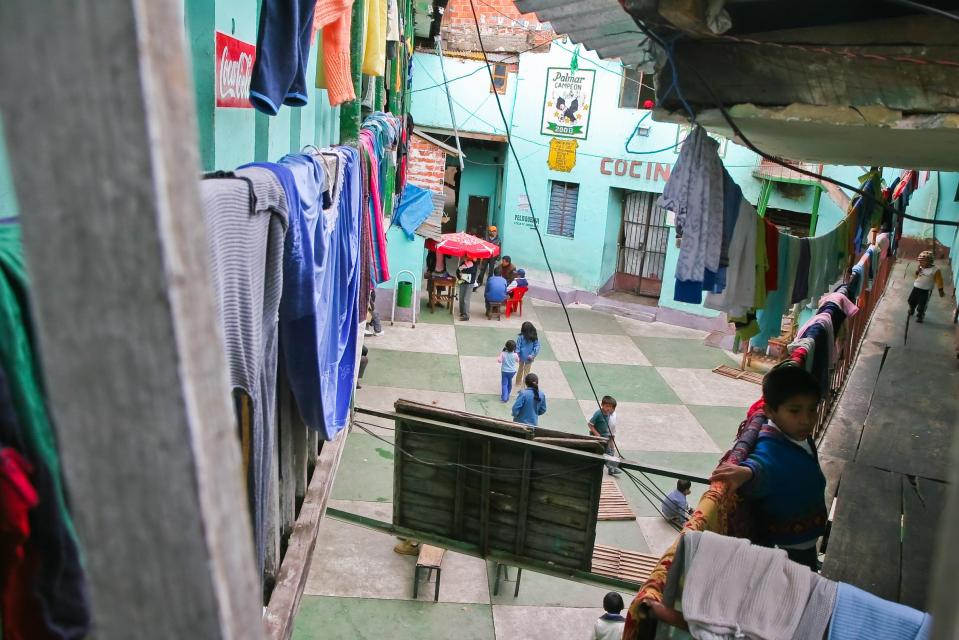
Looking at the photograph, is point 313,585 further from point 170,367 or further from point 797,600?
point 170,367

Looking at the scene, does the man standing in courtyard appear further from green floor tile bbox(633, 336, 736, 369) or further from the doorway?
green floor tile bbox(633, 336, 736, 369)

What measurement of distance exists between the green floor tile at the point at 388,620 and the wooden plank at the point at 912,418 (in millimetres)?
4061

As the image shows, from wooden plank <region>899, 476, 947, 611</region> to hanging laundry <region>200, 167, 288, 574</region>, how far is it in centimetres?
294

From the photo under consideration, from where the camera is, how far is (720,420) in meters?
12.4

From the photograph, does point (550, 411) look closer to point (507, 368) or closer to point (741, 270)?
point (507, 368)

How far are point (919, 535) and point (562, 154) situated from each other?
15.2m

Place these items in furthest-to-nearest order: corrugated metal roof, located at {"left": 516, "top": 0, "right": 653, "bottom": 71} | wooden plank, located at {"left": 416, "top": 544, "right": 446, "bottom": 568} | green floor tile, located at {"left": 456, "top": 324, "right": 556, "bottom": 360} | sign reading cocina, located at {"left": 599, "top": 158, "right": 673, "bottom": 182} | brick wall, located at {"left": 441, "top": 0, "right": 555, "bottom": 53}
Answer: brick wall, located at {"left": 441, "top": 0, "right": 555, "bottom": 53}
sign reading cocina, located at {"left": 599, "top": 158, "right": 673, "bottom": 182}
green floor tile, located at {"left": 456, "top": 324, "right": 556, "bottom": 360}
wooden plank, located at {"left": 416, "top": 544, "right": 446, "bottom": 568}
corrugated metal roof, located at {"left": 516, "top": 0, "right": 653, "bottom": 71}

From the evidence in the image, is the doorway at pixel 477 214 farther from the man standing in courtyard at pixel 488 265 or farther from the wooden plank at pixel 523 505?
the wooden plank at pixel 523 505

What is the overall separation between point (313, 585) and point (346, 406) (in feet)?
15.7

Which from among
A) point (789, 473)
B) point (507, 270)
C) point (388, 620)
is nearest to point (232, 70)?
point (789, 473)

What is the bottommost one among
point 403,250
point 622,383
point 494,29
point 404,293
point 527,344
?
point 622,383

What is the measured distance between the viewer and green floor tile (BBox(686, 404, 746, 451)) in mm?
11727

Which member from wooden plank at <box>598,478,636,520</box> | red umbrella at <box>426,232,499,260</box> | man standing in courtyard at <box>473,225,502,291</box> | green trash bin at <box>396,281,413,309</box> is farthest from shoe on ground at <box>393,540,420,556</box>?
man standing in courtyard at <box>473,225,502,291</box>

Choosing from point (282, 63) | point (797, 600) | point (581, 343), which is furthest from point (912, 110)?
point (581, 343)
